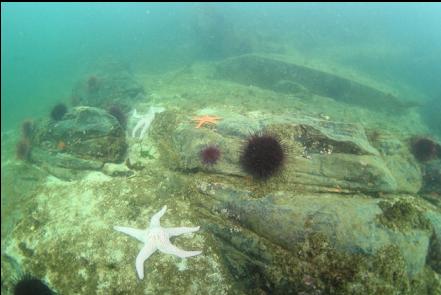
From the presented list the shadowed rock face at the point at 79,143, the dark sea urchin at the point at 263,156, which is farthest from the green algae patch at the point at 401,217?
the shadowed rock face at the point at 79,143

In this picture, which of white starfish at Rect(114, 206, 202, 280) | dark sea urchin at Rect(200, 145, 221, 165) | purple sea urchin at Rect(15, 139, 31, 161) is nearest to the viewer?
white starfish at Rect(114, 206, 202, 280)

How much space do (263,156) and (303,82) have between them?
14617 mm

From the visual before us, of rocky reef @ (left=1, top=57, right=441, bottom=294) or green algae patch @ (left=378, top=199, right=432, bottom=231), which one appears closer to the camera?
rocky reef @ (left=1, top=57, right=441, bottom=294)

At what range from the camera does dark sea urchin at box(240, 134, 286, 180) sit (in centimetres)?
541

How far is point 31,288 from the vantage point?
18.2ft

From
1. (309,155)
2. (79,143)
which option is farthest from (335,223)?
(79,143)

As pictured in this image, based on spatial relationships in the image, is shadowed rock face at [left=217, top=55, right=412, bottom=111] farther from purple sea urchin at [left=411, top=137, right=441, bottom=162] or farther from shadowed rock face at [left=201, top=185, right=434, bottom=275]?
shadowed rock face at [left=201, top=185, right=434, bottom=275]

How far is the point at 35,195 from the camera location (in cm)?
774

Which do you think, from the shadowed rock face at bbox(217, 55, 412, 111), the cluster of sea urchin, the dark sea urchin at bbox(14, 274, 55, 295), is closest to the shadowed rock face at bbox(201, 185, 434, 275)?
the cluster of sea urchin

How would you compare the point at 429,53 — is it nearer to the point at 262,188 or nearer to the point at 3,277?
the point at 262,188

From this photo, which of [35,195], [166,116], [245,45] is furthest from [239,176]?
[245,45]

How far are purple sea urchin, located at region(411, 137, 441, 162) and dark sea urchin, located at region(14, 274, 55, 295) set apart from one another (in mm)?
8939

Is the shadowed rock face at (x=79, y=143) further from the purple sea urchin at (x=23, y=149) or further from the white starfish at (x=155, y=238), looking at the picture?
the white starfish at (x=155, y=238)

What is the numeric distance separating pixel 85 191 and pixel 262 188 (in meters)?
4.25
